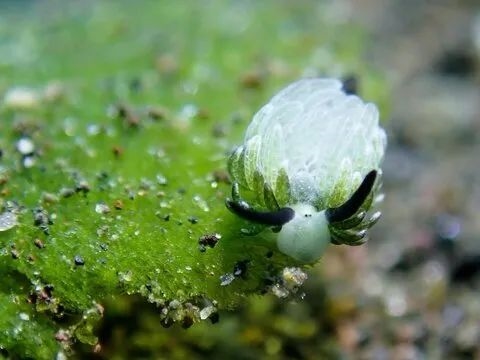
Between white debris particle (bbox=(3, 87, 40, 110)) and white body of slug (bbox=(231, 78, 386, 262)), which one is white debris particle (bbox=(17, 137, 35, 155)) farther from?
white body of slug (bbox=(231, 78, 386, 262))

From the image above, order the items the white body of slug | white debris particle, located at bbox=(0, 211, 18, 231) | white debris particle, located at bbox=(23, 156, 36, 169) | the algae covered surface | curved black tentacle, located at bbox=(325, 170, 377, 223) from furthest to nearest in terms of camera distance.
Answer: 1. white debris particle, located at bbox=(23, 156, 36, 169)
2. white debris particle, located at bbox=(0, 211, 18, 231)
3. the algae covered surface
4. the white body of slug
5. curved black tentacle, located at bbox=(325, 170, 377, 223)

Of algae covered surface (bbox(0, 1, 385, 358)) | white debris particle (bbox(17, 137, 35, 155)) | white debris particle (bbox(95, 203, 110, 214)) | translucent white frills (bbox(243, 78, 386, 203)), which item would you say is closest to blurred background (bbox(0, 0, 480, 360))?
algae covered surface (bbox(0, 1, 385, 358))

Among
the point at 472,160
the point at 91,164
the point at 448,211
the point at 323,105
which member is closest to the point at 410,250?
the point at 448,211

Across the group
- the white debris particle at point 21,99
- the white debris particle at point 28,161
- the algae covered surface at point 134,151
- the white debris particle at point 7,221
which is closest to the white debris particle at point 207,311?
the algae covered surface at point 134,151

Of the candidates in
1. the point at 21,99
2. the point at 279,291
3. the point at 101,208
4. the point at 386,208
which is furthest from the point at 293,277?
the point at 21,99

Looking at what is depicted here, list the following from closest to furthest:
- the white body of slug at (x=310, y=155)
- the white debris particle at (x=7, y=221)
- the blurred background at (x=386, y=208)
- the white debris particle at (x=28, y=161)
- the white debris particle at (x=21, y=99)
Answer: the white body of slug at (x=310, y=155) → the white debris particle at (x=7, y=221) → the white debris particle at (x=28, y=161) → the blurred background at (x=386, y=208) → the white debris particle at (x=21, y=99)

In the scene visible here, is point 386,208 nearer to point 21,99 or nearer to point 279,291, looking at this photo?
A: point 279,291

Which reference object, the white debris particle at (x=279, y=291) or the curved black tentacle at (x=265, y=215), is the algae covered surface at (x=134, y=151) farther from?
the curved black tentacle at (x=265, y=215)
